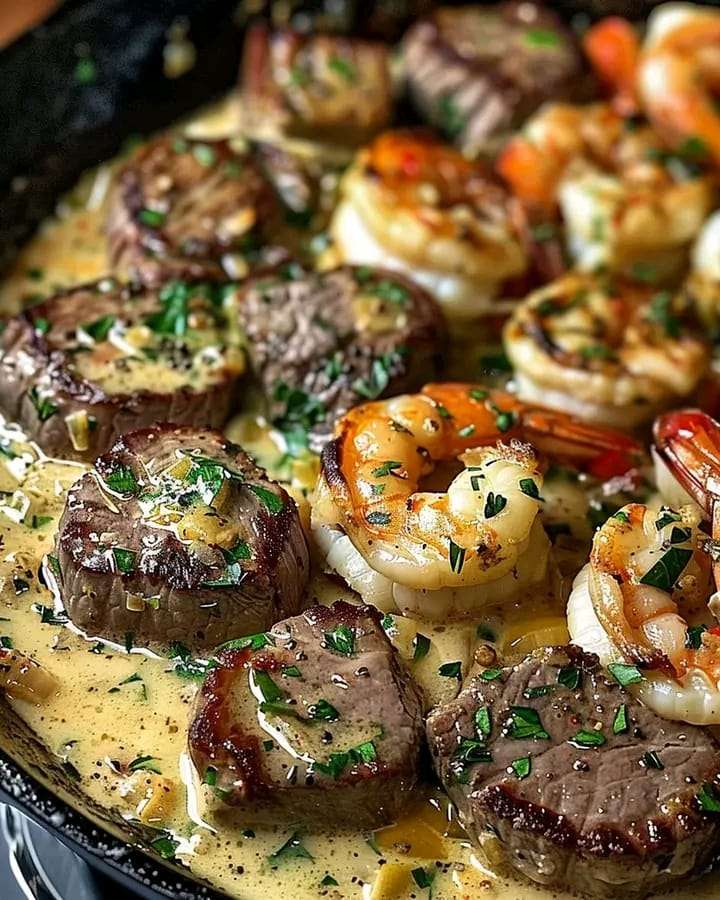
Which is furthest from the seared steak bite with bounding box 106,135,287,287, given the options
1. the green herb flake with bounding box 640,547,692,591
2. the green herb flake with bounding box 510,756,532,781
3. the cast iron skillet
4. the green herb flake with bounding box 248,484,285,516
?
the green herb flake with bounding box 510,756,532,781

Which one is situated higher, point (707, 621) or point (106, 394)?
point (106, 394)

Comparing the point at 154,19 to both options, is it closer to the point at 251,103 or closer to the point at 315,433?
the point at 251,103

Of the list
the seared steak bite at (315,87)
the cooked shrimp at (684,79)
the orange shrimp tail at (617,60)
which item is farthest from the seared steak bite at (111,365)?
the orange shrimp tail at (617,60)

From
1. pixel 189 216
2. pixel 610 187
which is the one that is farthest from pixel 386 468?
pixel 610 187

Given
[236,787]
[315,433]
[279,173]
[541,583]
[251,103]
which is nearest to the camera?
[236,787]

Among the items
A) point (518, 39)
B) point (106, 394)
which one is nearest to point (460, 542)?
point (106, 394)

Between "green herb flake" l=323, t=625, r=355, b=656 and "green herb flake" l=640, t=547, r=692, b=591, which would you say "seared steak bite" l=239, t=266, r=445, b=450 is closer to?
"green herb flake" l=323, t=625, r=355, b=656
